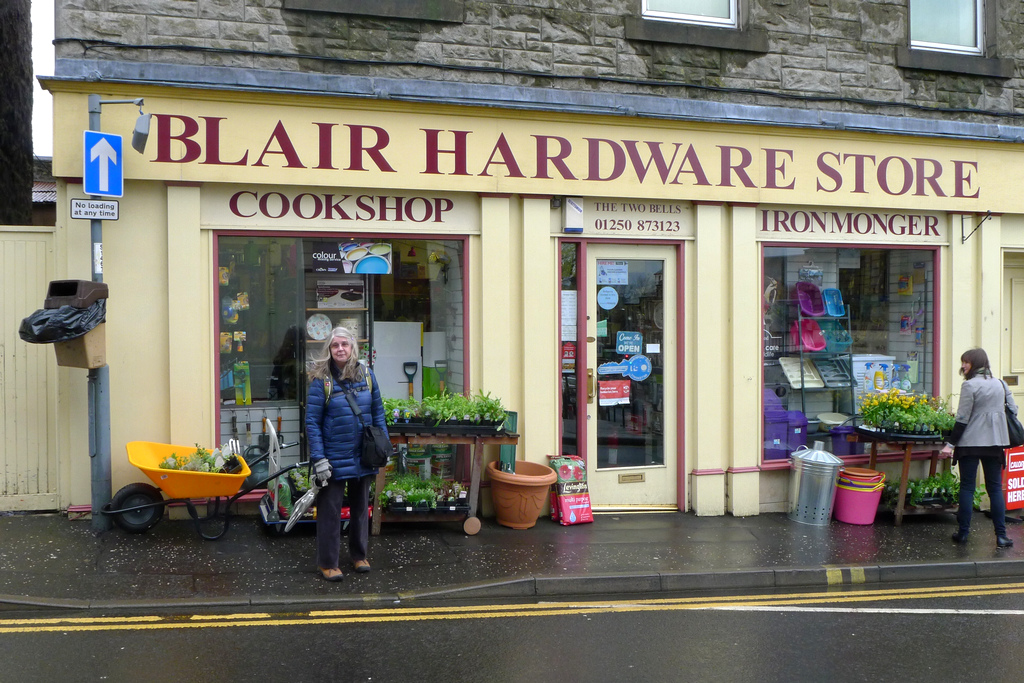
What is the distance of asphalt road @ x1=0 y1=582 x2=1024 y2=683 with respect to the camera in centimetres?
539

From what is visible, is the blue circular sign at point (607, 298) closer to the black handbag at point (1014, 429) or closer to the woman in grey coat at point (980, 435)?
the woman in grey coat at point (980, 435)

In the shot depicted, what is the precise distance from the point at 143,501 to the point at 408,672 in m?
3.78

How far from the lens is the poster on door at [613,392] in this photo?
974 cm

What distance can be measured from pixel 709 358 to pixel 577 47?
3485 mm

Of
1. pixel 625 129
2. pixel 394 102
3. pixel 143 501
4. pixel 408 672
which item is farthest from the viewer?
pixel 625 129

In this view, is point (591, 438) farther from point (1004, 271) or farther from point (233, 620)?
point (1004, 271)

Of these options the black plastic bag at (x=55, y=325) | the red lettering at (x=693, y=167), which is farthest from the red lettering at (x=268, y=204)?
the red lettering at (x=693, y=167)

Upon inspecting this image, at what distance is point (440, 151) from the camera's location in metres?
8.99

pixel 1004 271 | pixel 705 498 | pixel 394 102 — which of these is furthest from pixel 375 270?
pixel 1004 271

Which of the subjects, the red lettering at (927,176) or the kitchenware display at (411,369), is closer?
the kitchenware display at (411,369)

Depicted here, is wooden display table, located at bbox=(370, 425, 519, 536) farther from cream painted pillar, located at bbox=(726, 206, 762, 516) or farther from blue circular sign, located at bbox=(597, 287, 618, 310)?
cream painted pillar, located at bbox=(726, 206, 762, 516)

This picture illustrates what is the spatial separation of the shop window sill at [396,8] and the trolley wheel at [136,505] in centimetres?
456

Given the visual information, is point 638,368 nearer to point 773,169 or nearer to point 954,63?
point 773,169

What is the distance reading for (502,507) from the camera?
890cm
